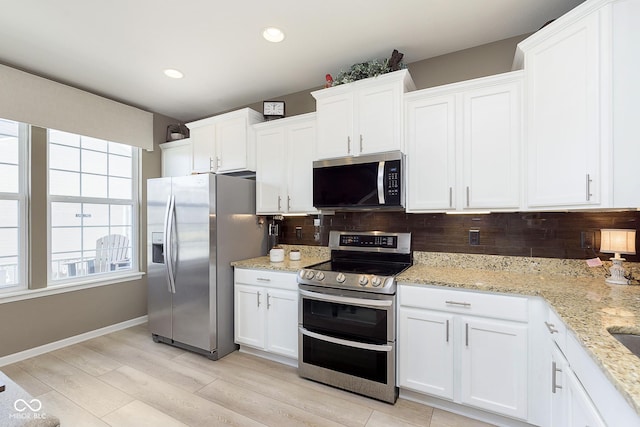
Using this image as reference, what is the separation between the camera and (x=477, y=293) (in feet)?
6.09

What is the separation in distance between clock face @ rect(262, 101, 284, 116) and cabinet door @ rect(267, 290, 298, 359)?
5.68ft

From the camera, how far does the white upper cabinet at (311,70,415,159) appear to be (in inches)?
92.7

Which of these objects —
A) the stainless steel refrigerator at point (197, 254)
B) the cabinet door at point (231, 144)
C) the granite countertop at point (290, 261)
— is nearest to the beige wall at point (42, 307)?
the stainless steel refrigerator at point (197, 254)

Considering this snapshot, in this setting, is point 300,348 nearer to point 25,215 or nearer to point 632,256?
point 632,256

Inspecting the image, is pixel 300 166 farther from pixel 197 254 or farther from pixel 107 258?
pixel 107 258

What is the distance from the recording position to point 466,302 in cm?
188

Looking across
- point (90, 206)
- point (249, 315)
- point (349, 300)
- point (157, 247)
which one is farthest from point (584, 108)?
point (90, 206)

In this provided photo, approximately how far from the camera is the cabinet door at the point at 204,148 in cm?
344

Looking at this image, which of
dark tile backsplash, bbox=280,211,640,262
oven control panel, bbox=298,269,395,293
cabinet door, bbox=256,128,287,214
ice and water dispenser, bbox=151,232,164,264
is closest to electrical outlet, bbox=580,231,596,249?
dark tile backsplash, bbox=280,211,640,262

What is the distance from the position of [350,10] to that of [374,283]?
1885 millimetres

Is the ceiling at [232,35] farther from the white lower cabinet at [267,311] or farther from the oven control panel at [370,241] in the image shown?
the white lower cabinet at [267,311]

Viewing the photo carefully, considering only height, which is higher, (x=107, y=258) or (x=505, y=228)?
(x=505, y=228)

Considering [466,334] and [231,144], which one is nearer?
[466,334]

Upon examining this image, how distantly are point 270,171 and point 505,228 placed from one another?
2.18 meters
